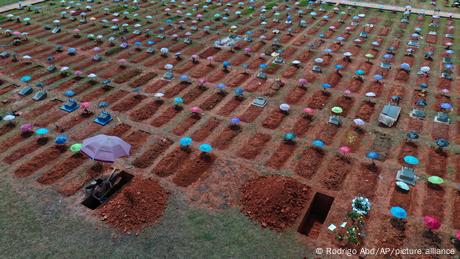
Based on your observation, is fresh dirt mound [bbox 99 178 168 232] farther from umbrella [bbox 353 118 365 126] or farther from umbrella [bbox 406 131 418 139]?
umbrella [bbox 406 131 418 139]

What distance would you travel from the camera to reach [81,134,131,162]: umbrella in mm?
26562

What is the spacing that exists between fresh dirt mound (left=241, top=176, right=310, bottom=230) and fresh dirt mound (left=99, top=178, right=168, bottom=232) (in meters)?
6.72

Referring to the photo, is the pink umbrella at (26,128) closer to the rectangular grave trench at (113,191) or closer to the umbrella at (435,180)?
the rectangular grave trench at (113,191)

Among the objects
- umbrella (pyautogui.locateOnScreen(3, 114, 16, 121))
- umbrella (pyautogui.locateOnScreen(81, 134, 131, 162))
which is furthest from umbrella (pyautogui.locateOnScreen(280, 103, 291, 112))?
umbrella (pyautogui.locateOnScreen(3, 114, 16, 121))

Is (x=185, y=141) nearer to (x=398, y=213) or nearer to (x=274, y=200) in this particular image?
(x=274, y=200)

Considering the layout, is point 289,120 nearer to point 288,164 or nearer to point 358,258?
point 288,164

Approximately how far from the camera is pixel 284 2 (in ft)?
243

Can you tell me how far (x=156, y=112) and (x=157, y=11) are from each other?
36731 millimetres

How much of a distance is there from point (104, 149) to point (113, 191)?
3.88m

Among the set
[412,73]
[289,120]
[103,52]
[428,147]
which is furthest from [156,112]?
[412,73]

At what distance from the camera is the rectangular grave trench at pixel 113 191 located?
27167mm

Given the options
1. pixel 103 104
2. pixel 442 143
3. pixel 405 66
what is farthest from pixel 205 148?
pixel 405 66

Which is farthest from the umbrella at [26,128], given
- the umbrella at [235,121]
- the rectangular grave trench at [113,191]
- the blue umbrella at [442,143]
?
the blue umbrella at [442,143]

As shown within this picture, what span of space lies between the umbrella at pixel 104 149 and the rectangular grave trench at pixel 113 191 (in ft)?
9.70
